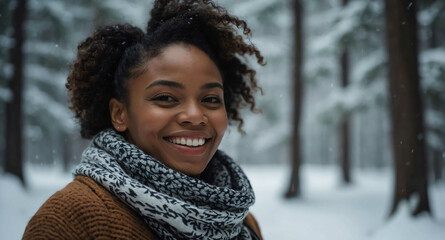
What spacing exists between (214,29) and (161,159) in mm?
730

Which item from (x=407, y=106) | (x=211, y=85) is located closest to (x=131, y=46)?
(x=211, y=85)

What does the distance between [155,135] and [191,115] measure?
0.18m

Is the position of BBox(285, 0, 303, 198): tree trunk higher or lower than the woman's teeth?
higher

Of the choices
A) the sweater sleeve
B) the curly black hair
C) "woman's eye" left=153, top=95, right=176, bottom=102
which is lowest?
the sweater sleeve

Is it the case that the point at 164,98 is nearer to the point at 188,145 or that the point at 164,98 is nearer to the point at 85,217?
the point at 188,145

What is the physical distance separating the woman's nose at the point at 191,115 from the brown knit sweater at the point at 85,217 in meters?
0.42

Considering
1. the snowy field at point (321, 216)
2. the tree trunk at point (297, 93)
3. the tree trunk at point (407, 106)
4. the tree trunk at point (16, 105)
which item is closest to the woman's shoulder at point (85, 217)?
the snowy field at point (321, 216)

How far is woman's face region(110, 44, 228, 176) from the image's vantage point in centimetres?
136

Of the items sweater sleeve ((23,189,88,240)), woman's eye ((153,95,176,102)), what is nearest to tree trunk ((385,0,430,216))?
woman's eye ((153,95,176,102))

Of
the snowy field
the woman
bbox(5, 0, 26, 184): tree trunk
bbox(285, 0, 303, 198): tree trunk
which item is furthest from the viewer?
bbox(285, 0, 303, 198): tree trunk

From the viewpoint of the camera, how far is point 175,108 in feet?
4.49

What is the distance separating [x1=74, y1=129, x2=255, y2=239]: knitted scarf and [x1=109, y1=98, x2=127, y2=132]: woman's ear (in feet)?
0.15

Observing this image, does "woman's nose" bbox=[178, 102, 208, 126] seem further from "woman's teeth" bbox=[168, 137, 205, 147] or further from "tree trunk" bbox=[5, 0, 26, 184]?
"tree trunk" bbox=[5, 0, 26, 184]

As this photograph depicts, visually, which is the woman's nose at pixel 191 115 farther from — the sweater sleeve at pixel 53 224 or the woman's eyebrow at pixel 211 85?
the sweater sleeve at pixel 53 224
